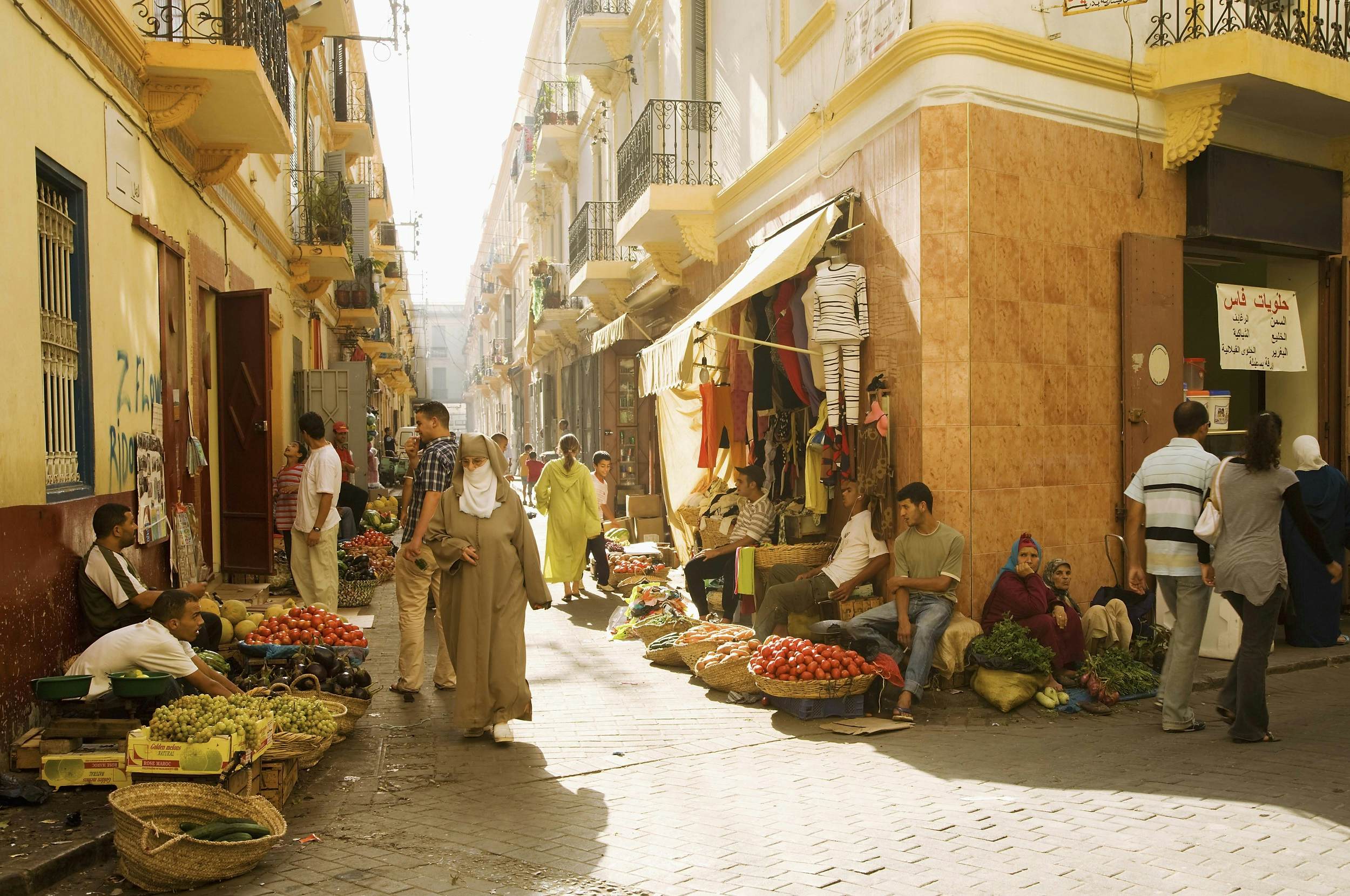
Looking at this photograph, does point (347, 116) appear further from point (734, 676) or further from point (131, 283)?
point (734, 676)

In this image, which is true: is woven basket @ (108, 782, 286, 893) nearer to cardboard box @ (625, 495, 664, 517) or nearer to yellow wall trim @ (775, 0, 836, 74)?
yellow wall trim @ (775, 0, 836, 74)

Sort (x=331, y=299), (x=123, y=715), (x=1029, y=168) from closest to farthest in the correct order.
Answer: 1. (x=123, y=715)
2. (x=1029, y=168)
3. (x=331, y=299)

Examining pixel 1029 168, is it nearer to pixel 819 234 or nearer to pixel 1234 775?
pixel 819 234

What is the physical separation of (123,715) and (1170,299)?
313 inches

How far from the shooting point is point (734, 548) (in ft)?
32.0

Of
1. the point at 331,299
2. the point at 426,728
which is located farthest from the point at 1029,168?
the point at 331,299

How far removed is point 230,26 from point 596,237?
1091cm

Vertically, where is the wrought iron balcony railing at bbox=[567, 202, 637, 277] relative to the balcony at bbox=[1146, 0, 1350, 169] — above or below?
above

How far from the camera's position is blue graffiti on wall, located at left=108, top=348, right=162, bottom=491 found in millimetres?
7148

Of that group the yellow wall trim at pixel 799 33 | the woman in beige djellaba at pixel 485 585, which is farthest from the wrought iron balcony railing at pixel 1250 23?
the woman in beige djellaba at pixel 485 585

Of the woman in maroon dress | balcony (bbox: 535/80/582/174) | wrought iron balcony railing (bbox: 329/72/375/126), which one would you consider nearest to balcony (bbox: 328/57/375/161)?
wrought iron balcony railing (bbox: 329/72/375/126)

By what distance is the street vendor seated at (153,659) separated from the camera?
5.34 meters

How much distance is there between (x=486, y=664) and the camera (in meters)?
6.36

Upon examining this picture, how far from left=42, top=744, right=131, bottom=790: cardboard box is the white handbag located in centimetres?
587
